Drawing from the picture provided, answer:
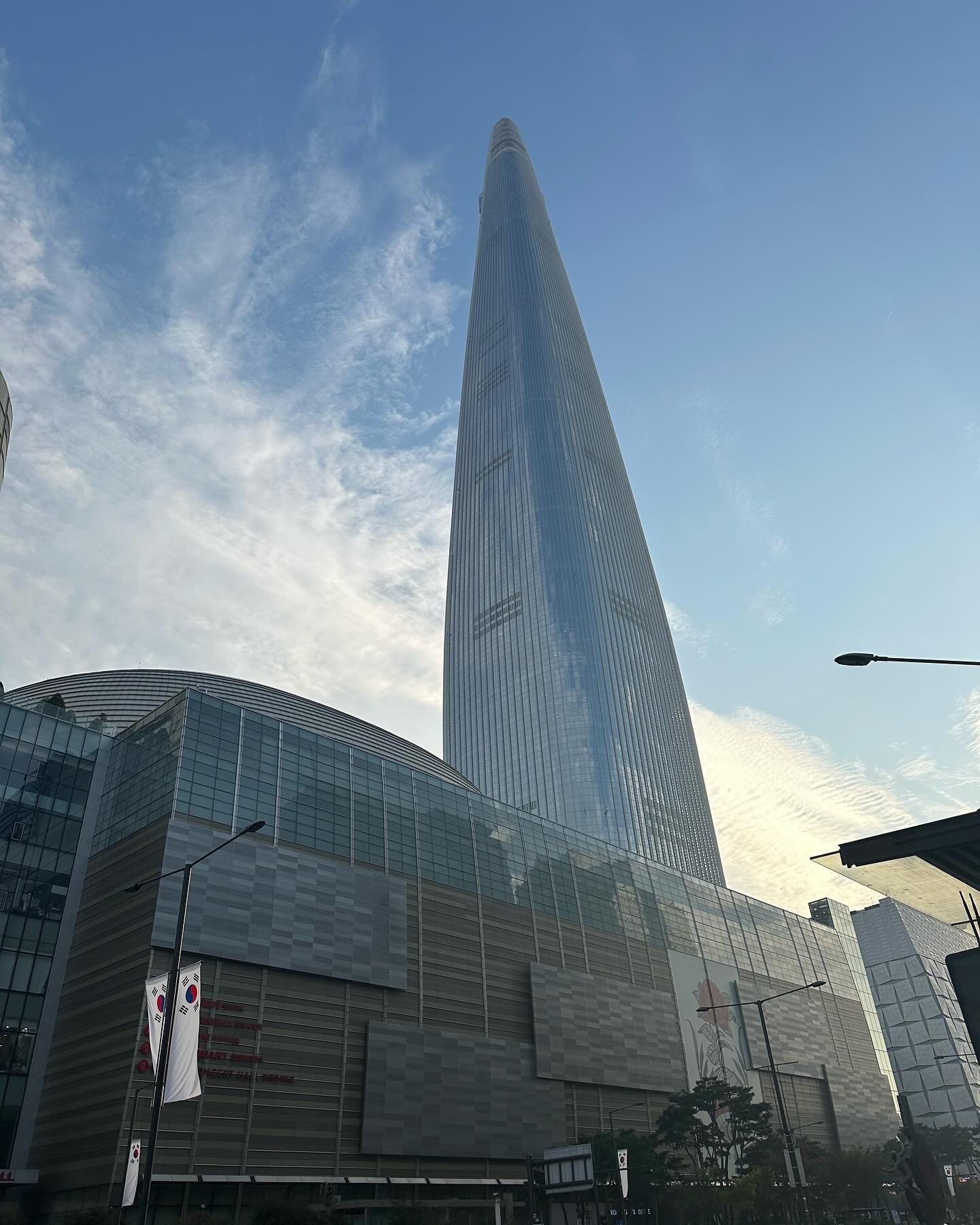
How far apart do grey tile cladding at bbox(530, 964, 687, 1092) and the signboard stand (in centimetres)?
1683

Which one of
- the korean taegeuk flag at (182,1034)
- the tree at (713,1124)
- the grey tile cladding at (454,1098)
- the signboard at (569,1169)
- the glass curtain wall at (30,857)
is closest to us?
the korean taegeuk flag at (182,1034)

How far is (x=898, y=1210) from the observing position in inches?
3770

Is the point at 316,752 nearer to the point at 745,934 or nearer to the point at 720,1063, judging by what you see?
the point at 720,1063

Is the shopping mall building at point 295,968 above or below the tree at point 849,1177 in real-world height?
above

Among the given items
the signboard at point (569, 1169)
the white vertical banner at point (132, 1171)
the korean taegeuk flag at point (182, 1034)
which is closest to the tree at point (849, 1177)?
the signboard at point (569, 1169)

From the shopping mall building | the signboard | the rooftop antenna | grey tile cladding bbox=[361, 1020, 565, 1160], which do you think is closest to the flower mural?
the shopping mall building

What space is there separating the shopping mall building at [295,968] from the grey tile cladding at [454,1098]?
0.18 metres

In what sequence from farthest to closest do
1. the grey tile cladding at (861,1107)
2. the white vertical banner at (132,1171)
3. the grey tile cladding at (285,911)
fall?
the grey tile cladding at (861,1107) < the grey tile cladding at (285,911) < the white vertical banner at (132,1171)

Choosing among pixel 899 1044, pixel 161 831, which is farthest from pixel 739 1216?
pixel 899 1044

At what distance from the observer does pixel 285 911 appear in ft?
203

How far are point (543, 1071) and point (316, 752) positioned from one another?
31.2 meters

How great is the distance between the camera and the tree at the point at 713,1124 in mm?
73250

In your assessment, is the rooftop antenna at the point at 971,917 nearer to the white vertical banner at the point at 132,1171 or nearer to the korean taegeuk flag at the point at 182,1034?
the korean taegeuk flag at the point at 182,1034

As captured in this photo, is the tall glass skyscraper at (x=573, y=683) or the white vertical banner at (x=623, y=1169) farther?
the tall glass skyscraper at (x=573, y=683)
